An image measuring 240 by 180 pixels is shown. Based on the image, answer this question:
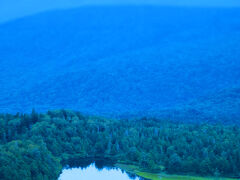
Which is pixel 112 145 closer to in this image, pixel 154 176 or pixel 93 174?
pixel 93 174

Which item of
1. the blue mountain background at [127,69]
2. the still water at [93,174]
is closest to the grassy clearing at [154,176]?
the still water at [93,174]

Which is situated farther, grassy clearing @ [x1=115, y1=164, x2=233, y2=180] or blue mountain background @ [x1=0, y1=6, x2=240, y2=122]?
blue mountain background @ [x1=0, y1=6, x2=240, y2=122]

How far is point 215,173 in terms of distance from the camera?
49750 mm

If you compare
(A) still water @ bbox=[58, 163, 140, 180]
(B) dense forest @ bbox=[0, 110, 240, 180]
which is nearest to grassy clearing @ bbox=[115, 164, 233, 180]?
(B) dense forest @ bbox=[0, 110, 240, 180]

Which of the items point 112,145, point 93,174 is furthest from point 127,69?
point 93,174

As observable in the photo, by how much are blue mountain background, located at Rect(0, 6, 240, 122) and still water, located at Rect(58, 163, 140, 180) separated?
35207 millimetres

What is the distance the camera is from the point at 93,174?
5288cm

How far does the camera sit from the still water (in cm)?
5097

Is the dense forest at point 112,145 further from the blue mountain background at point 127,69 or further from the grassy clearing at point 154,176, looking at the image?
the blue mountain background at point 127,69

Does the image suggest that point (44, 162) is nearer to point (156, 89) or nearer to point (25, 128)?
point (25, 128)

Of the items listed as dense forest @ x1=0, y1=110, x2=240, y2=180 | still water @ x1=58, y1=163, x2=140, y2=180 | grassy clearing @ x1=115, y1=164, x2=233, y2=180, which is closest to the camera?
dense forest @ x1=0, y1=110, x2=240, y2=180

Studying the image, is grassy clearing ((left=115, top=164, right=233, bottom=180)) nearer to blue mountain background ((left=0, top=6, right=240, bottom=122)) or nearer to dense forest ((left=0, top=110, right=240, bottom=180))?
dense forest ((left=0, top=110, right=240, bottom=180))

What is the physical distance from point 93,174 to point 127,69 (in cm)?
10257

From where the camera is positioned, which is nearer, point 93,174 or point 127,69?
point 93,174
